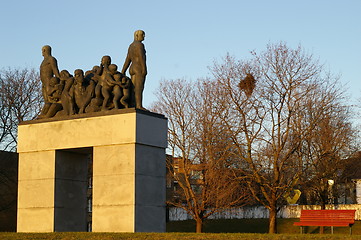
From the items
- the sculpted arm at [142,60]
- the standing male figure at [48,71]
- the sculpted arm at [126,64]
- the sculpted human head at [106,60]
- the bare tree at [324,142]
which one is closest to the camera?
the sculpted arm at [142,60]

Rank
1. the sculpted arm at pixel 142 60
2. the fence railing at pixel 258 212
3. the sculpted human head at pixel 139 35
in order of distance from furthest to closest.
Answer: the fence railing at pixel 258 212 → the sculpted human head at pixel 139 35 → the sculpted arm at pixel 142 60

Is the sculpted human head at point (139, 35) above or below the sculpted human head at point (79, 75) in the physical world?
above

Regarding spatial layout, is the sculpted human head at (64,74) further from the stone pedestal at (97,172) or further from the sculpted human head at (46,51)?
the stone pedestal at (97,172)

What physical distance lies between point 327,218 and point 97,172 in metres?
9.75

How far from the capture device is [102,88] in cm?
1959

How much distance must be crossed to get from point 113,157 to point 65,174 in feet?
8.04

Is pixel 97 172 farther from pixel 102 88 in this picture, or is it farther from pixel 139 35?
pixel 139 35

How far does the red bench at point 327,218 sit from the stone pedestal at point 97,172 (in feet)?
23.8

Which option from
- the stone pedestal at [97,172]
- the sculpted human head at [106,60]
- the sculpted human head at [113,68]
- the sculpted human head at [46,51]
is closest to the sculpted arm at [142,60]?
the sculpted human head at [113,68]

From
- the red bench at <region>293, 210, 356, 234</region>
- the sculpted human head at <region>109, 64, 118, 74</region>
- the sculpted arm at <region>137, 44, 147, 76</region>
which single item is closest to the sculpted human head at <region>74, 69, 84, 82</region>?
the sculpted human head at <region>109, 64, 118, 74</region>

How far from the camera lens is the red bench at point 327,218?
22877 millimetres

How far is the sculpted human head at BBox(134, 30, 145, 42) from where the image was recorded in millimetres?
19672

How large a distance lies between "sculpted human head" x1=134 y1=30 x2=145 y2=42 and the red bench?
9.17 meters

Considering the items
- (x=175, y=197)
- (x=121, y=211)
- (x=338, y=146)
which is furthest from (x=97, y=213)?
(x=175, y=197)
